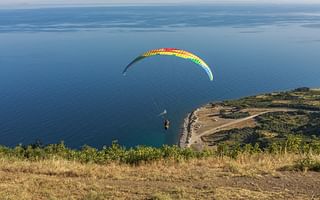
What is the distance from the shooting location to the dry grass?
→ 10992 millimetres

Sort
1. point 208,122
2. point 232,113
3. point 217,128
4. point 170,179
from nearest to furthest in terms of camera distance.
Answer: point 170,179 → point 217,128 → point 208,122 → point 232,113

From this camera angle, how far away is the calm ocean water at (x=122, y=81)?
74.5 metres

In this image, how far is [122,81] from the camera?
349ft

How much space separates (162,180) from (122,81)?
9492 cm

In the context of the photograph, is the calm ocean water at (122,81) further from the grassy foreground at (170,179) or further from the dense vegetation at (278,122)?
the grassy foreground at (170,179)

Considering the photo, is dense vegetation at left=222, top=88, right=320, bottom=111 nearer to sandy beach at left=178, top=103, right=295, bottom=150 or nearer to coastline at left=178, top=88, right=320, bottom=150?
coastline at left=178, top=88, right=320, bottom=150

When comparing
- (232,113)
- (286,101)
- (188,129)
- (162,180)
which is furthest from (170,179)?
(286,101)

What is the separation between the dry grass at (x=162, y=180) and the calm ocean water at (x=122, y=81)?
5501 centimetres

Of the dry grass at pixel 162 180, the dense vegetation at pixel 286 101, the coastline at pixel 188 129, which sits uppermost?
the dense vegetation at pixel 286 101

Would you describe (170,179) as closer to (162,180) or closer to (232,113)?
(162,180)

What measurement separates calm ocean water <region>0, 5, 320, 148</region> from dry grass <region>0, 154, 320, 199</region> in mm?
55006

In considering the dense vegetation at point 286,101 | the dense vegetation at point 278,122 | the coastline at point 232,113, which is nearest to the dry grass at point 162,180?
the dense vegetation at point 278,122

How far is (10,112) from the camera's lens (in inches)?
3226

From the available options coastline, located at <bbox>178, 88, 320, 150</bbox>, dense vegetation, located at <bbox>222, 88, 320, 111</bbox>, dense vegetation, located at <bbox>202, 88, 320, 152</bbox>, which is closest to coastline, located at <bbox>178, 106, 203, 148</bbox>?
coastline, located at <bbox>178, 88, 320, 150</bbox>
